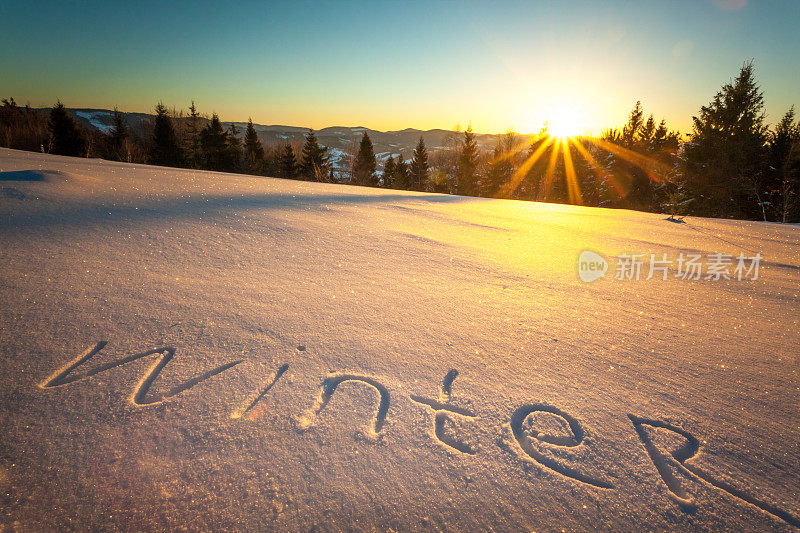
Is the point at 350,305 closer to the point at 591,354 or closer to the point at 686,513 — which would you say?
the point at 591,354

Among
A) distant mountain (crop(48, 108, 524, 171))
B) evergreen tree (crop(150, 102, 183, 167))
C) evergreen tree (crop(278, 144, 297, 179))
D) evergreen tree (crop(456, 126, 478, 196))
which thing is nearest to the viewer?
evergreen tree (crop(150, 102, 183, 167))

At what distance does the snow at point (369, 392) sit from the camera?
28.3 inches

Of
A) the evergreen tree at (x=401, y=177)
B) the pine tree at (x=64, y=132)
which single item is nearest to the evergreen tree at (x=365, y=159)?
the evergreen tree at (x=401, y=177)

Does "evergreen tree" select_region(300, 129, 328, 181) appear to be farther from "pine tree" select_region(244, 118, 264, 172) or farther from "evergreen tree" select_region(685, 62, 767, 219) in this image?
"evergreen tree" select_region(685, 62, 767, 219)

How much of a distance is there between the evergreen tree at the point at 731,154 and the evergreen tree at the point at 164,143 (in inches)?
1407

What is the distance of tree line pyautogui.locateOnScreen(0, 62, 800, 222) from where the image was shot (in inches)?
582

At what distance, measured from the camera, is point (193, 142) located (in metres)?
28.6

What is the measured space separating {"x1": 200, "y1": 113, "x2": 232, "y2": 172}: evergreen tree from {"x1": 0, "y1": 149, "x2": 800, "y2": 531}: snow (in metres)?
31.5

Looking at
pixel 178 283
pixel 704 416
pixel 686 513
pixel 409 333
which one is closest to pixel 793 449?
pixel 704 416

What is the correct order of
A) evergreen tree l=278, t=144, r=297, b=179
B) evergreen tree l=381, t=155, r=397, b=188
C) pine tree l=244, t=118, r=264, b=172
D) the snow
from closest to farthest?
the snow
evergreen tree l=278, t=144, r=297, b=179
evergreen tree l=381, t=155, r=397, b=188
pine tree l=244, t=118, r=264, b=172

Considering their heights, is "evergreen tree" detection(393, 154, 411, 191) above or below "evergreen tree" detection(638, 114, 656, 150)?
below

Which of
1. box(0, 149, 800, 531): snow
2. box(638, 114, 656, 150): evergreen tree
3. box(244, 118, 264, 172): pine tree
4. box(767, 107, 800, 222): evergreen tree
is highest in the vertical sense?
box(638, 114, 656, 150): evergreen tree

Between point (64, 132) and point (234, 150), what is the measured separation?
Answer: 11.4 metres

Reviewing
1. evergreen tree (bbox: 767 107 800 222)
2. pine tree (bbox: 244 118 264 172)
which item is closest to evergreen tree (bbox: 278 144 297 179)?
pine tree (bbox: 244 118 264 172)
